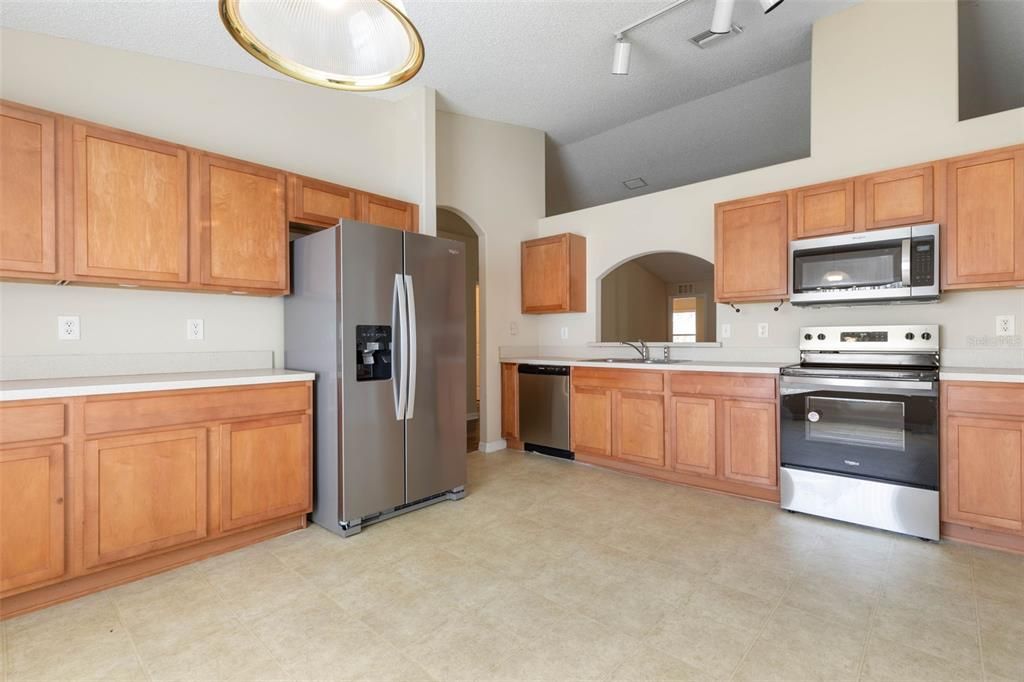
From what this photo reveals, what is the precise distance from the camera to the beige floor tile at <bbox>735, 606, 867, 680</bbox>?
61.7 inches

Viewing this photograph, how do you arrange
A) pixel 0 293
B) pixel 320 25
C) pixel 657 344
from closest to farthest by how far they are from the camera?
1. pixel 320 25
2. pixel 0 293
3. pixel 657 344

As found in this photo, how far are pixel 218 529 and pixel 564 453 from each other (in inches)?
107

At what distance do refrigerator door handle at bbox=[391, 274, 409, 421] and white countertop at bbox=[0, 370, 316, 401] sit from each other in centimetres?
50

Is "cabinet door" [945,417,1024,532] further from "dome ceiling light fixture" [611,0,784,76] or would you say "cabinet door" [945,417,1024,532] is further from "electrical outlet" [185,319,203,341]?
"electrical outlet" [185,319,203,341]

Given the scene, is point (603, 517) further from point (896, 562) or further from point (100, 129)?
point (100, 129)

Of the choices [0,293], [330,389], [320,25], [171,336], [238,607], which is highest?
[320,25]

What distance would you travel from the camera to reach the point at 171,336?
9.13ft

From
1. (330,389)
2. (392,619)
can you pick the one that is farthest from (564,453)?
(392,619)

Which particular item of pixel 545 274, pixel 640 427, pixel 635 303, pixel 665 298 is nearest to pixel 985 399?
pixel 640 427

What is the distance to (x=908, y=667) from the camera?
1.59 m

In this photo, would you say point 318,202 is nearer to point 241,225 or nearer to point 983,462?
point 241,225

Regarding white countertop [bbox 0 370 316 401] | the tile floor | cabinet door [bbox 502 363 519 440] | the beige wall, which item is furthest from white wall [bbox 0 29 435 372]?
the beige wall

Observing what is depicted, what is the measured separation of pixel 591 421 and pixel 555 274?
148 cm

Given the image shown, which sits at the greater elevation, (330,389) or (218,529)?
(330,389)
